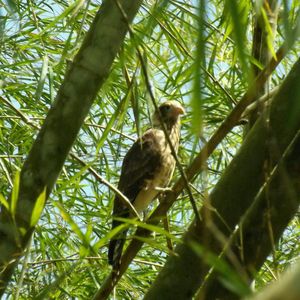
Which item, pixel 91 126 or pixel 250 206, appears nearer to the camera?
pixel 250 206

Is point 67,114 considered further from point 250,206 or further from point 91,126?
point 91,126

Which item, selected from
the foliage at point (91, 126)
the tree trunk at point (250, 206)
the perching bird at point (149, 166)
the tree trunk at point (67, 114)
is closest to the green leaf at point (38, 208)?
the tree trunk at point (67, 114)

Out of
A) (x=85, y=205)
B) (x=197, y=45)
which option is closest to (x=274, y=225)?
(x=197, y=45)

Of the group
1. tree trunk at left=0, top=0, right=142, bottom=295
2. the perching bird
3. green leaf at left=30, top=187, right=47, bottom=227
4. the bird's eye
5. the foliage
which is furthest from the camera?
the bird's eye

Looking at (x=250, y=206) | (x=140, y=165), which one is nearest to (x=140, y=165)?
(x=140, y=165)

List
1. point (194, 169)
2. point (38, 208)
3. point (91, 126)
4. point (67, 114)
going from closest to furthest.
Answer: point (38, 208)
point (67, 114)
point (194, 169)
point (91, 126)

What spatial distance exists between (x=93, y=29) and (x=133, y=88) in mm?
413

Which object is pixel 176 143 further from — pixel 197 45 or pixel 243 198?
pixel 197 45

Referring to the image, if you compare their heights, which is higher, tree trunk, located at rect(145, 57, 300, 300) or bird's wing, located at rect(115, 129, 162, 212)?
bird's wing, located at rect(115, 129, 162, 212)

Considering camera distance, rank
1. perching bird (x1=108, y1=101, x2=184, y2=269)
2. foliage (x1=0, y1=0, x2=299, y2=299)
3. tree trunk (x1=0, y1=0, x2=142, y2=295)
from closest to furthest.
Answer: tree trunk (x1=0, y1=0, x2=142, y2=295)
foliage (x1=0, y1=0, x2=299, y2=299)
perching bird (x1=108, y1=101, x2=184, y2=269)

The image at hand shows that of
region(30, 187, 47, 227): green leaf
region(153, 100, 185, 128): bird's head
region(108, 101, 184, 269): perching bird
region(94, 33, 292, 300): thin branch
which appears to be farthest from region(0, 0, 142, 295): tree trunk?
region(153, 100, 185, 128): bird's head

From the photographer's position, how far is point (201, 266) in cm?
195

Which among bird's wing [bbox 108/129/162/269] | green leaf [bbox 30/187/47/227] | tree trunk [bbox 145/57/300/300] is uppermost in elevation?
bird's wing [bbox 108/129/162/269]

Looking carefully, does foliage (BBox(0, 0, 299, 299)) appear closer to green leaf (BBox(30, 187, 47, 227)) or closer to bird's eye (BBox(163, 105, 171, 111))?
bird's eye (BBox(163, 105, 171, 111))
